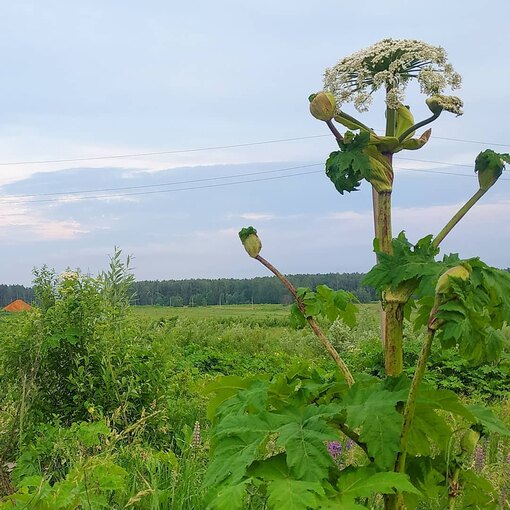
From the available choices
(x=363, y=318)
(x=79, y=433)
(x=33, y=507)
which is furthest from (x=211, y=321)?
(x=33, y=507)

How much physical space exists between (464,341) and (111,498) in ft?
8.37

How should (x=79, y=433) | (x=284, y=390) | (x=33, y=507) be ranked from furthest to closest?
(x=79, y=433) → (x=33, y=507) → (x=284, y=390)

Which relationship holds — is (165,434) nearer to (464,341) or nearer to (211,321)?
(464,341)

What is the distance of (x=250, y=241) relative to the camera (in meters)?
2.13

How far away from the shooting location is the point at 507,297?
1.76m

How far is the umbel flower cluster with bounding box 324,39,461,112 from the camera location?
6.99 feet

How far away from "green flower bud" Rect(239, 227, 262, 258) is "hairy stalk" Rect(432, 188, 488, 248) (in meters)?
0.54

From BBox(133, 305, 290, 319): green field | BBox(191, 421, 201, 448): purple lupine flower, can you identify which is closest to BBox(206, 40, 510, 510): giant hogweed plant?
BBox(191, 421, 201, 448): purple lupine flower

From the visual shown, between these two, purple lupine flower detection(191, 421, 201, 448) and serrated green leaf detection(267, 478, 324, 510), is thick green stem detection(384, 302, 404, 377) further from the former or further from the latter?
purple lupine flower detection(191, 421, 201, 448)

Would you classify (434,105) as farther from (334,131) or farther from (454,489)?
(454,489)

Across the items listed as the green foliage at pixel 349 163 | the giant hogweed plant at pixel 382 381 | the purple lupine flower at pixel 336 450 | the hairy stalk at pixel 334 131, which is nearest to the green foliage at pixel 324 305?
the giant hogweed plant at pixel 382 381

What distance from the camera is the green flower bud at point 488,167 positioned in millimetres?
2080

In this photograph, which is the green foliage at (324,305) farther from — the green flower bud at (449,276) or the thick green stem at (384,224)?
the green flower bud at (449,276)

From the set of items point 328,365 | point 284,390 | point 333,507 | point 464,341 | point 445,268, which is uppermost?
point 445,268
